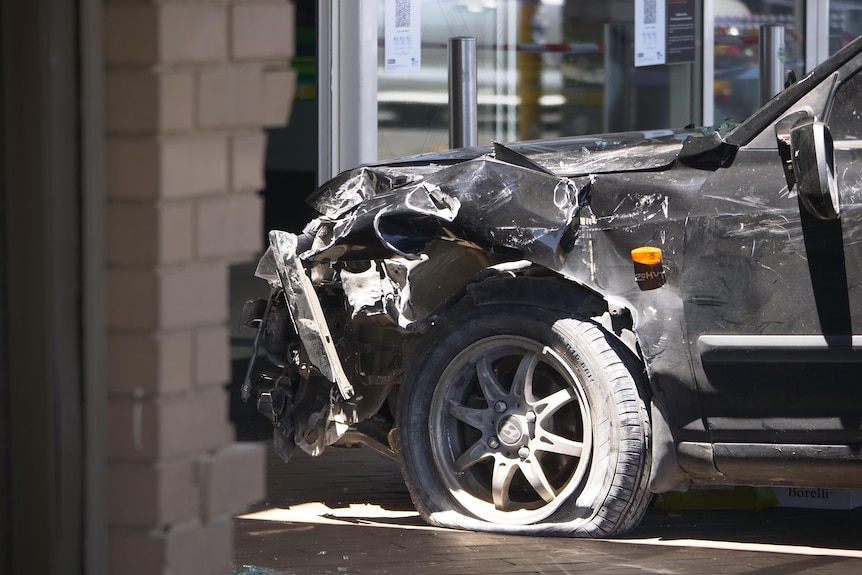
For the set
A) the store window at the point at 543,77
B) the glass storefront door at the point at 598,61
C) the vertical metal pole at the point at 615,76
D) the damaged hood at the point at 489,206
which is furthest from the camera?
the vertical metal pole at the point at 615,76

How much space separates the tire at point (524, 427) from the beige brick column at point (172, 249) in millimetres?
2371

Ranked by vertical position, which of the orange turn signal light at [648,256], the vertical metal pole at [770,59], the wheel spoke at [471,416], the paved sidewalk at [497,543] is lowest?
the paved sidewalk at [497,543]

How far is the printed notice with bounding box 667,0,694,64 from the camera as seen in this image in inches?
359

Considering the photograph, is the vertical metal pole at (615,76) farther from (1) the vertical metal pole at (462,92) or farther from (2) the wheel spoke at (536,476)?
(2) the wheel spoke at (536,476)

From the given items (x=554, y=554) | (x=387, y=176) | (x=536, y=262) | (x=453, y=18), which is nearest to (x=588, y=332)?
(x=536, y=262)

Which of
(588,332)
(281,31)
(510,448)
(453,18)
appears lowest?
(510,448)

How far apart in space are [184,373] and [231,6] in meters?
0.58

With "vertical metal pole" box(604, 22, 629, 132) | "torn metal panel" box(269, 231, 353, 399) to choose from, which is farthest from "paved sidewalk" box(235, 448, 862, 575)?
"vertical metal pole" box(604, 22, 629, 132)

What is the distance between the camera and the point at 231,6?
7.00 ft

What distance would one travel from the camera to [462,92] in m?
6.71

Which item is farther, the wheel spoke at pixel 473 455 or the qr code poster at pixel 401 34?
the qr code poster at pixel 401 34

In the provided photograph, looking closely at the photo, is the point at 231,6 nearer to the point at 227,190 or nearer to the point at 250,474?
the point at 227,190

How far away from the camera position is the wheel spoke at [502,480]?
14.9ft

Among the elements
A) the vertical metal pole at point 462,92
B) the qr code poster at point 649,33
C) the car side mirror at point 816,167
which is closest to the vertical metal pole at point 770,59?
the qr code poster at point 649,33
